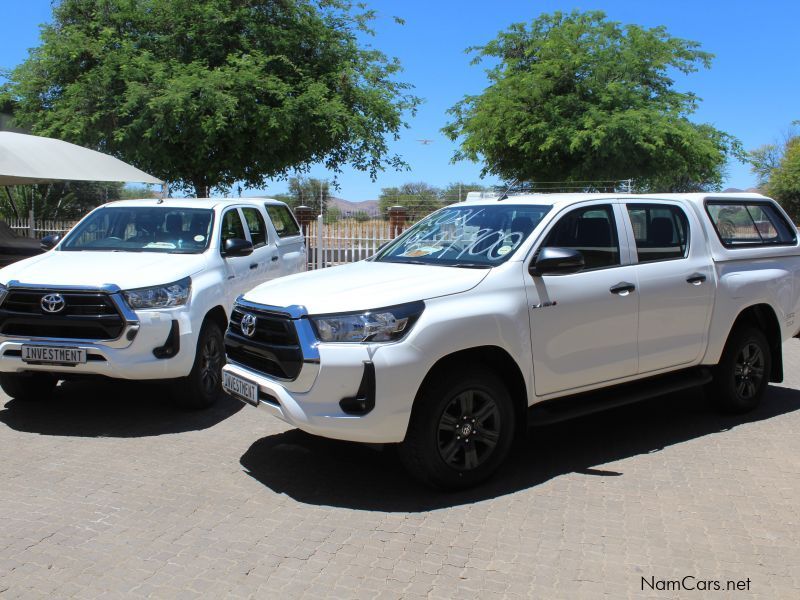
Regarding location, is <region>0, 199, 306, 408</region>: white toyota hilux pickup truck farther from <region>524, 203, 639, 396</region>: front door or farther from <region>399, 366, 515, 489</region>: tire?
<region>524, 203, 639, 396</region>: front door

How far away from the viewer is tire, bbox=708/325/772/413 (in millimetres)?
6250

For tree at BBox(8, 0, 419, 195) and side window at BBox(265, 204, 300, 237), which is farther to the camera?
tree at BBox(8, 0, 419, 195)

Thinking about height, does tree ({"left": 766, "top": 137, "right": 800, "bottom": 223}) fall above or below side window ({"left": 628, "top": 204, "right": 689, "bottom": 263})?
above

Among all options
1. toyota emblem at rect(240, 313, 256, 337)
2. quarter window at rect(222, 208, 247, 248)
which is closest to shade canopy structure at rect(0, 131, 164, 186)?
quarter window at rect(222, 208, 247, 248)

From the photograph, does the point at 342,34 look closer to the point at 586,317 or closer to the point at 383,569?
the point at 586,317

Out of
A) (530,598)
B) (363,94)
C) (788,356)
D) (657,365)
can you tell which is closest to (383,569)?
(530,598)

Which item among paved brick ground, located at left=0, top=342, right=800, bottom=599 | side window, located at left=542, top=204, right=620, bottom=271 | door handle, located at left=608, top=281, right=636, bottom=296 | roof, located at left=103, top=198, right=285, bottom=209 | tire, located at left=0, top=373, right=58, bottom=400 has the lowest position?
paved brick ground, located at left=0, top=342, right=800, bottom=599

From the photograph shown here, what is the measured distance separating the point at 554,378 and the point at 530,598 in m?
1.83

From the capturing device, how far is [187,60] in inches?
758

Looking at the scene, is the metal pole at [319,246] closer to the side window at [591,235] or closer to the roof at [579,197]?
the roof at [579,197]

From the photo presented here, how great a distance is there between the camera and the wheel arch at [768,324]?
6.37 metres

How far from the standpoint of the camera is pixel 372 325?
4297mm

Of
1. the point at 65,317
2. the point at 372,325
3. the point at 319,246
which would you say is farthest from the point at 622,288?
Result: the point at 319,246

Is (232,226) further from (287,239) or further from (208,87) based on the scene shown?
(208,87)
